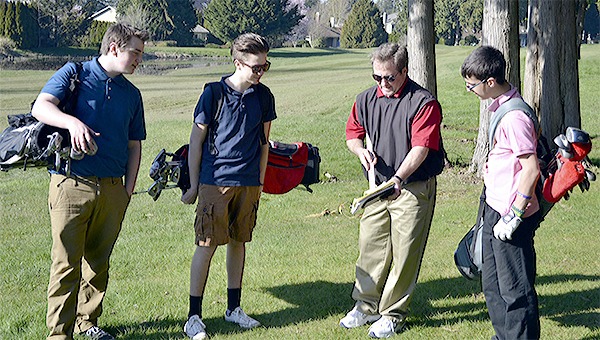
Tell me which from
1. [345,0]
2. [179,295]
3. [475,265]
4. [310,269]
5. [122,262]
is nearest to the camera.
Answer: [475,265]

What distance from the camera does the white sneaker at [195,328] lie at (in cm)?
537

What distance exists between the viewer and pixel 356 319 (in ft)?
18.7

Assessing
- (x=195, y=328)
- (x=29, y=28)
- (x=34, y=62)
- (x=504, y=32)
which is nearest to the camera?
(x=195, y=328)

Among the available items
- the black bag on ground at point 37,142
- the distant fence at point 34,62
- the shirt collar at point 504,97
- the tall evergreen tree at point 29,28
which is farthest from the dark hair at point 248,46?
the tall evergreen tree at point 29,28

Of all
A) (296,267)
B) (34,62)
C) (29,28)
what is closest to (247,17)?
(29,28)

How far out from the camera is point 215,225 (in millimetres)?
5352

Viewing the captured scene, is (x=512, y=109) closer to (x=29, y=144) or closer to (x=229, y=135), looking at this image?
(x=229, y=135)

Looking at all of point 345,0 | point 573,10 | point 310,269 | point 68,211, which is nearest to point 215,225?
point 68,211

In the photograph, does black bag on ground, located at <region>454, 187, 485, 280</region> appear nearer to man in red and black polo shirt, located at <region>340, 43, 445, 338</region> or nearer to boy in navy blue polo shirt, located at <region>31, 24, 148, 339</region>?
man in red and black polo shirt, located at <region>340, 43, 445, 338</region>

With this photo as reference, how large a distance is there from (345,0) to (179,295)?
4837 inches

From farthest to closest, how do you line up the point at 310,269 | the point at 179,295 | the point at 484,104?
the point at 484,104 → the point at 310,269 → the point at 179,295

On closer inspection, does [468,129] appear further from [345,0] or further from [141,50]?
[345,0]

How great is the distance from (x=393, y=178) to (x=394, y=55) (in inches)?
32.5

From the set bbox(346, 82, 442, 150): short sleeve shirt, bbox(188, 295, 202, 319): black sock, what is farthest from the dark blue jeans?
bbox(188, 295, 202, 319): black sock
